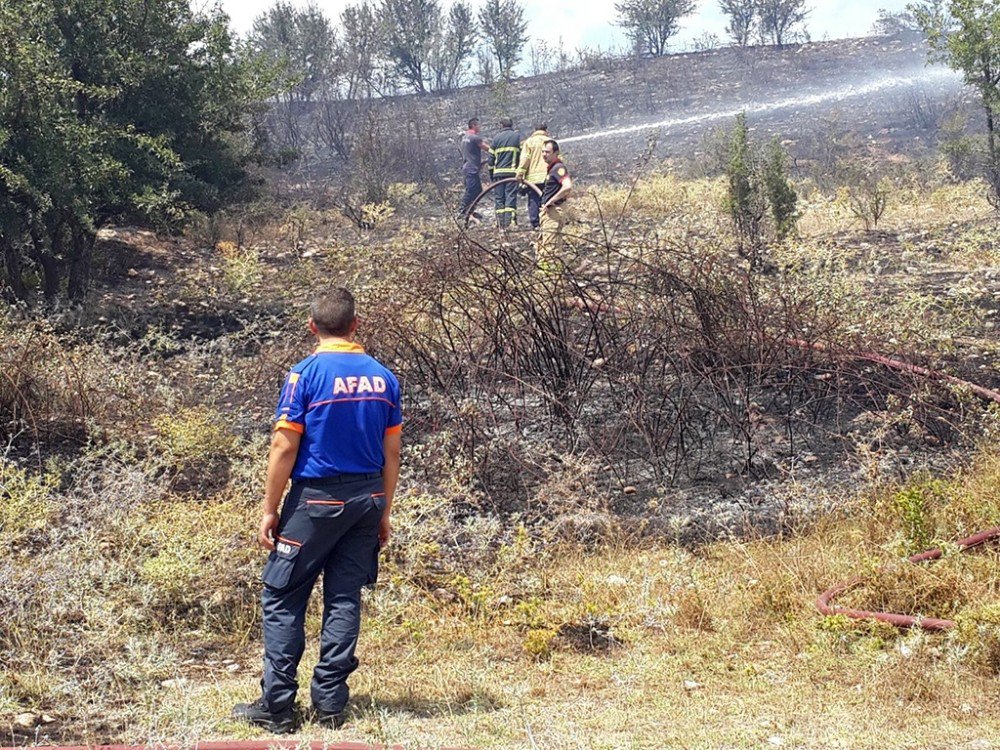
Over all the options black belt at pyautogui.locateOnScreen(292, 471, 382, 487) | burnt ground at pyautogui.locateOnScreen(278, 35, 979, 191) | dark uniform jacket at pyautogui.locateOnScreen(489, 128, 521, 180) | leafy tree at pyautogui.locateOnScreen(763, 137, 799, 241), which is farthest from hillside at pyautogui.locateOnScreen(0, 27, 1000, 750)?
burnt ground at pyautogui.locateOnScreen(278, 35, 979, 191)

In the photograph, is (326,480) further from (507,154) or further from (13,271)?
(507,154)

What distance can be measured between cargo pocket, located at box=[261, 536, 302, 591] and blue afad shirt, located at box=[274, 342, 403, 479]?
0.75 feet

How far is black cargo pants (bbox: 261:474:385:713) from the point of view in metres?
3.37

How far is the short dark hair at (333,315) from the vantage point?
139 inches

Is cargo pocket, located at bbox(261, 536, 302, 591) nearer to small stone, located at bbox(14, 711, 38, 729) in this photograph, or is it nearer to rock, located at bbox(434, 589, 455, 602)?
small stone, located at bbox(14, 711, 38, 729)

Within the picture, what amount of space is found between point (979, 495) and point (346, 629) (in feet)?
10.8

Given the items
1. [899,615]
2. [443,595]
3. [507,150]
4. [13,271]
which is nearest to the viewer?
[899,615]

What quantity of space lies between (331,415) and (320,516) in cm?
34

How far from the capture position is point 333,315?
352 cm

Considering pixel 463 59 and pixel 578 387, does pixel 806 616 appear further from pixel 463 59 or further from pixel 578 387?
pixel 463 59

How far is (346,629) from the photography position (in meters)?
3.44

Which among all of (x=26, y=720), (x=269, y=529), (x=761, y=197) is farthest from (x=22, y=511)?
(x=761, y=197)

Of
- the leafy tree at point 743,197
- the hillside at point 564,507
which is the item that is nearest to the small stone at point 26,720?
the hillside at point 564,507

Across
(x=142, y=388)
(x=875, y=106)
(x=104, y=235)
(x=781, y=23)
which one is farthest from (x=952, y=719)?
(x=781, y=23)
